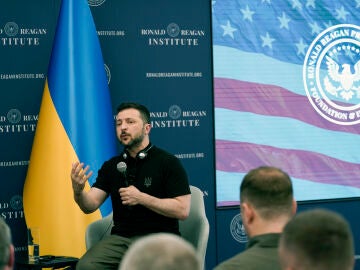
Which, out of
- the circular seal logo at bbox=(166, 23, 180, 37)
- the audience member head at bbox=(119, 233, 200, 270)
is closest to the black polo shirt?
the circular seal logo at bbox=(166, 23, 180, 37)

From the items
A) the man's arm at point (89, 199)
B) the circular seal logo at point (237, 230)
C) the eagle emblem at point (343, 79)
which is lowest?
the circular seal logo at point (237, 230)

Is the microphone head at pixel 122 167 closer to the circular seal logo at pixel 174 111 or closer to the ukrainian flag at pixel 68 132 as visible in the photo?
the ukrainian flag at pixel 68 132

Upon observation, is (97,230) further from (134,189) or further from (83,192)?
(134,189)

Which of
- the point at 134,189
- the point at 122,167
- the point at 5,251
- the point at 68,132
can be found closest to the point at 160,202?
the point at 134,189

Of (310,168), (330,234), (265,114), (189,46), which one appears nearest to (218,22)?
(189,46)

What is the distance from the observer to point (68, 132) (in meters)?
5.48

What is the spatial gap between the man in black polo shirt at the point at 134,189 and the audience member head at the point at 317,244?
2.62 meters

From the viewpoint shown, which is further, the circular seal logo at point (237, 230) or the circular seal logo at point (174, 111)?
the circular seal logo at point (237, 230)

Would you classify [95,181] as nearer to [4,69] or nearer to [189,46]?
[4,69]

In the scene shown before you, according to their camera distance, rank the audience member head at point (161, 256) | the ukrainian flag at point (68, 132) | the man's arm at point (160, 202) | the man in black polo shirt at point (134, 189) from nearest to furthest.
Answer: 1. the audience member head at point (161, 256)
2. the man's arm at point (160, 202)
3. the man in black polo shirt at point (134, 189)
4. the ukrainian flag at point (68, 132)

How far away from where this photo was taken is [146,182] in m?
4.85

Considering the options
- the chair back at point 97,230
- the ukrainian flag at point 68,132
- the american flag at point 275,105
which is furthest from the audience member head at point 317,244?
the american flag at point 275,105

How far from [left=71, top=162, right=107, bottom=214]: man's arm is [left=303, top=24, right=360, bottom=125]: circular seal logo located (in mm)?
2670

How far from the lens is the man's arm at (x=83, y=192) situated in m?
4.61
